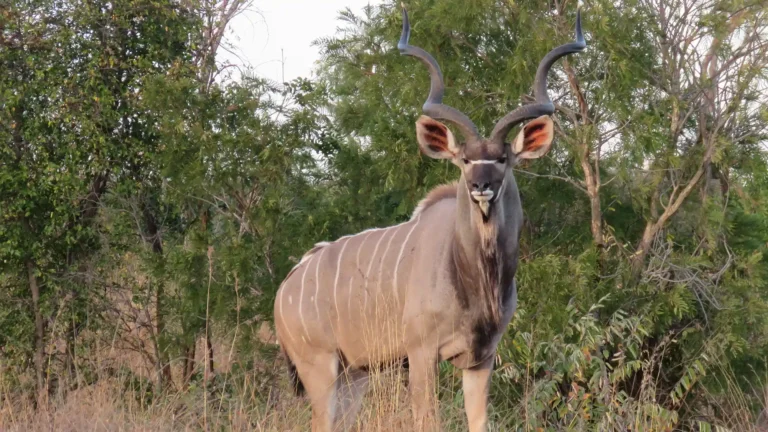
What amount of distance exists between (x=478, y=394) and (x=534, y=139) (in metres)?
1.23

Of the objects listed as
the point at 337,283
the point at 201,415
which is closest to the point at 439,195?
the point at 337,283

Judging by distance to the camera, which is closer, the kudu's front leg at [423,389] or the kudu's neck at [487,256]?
the kudu's front leg at [423,389]

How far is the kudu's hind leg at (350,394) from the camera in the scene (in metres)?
5.11

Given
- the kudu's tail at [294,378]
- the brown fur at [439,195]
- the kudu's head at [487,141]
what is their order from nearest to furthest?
the kudu's head at [487,141] < the brown fur at [439,195] < the kudu's tail at [294,378]

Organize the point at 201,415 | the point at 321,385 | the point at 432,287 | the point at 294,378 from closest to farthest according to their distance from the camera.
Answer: the point at 432,287 → the point at 201,415 → the point at 321,385 → the point at 294,378

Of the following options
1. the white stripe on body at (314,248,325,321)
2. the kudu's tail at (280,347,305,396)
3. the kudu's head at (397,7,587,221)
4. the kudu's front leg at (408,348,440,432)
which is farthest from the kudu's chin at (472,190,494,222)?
the kudu's tail at (280,347,305,396)

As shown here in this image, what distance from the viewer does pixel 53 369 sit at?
7.28 metres

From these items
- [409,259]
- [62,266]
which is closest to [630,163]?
[409,259]

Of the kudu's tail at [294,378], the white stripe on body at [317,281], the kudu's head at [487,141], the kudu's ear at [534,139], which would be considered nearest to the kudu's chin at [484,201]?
the kudu's head at [487,141]

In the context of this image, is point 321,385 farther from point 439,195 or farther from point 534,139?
point 534,139

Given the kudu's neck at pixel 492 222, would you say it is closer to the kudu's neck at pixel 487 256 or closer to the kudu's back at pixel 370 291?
the kudu's neck at pixel 487 256

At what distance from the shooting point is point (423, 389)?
4.55m

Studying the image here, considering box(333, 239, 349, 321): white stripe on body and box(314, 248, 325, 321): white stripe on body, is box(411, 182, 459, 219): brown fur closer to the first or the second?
box(333, 239, 349, 321): white stripe on body

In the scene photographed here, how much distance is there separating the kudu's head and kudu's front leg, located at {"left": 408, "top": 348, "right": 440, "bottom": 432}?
0.70m
